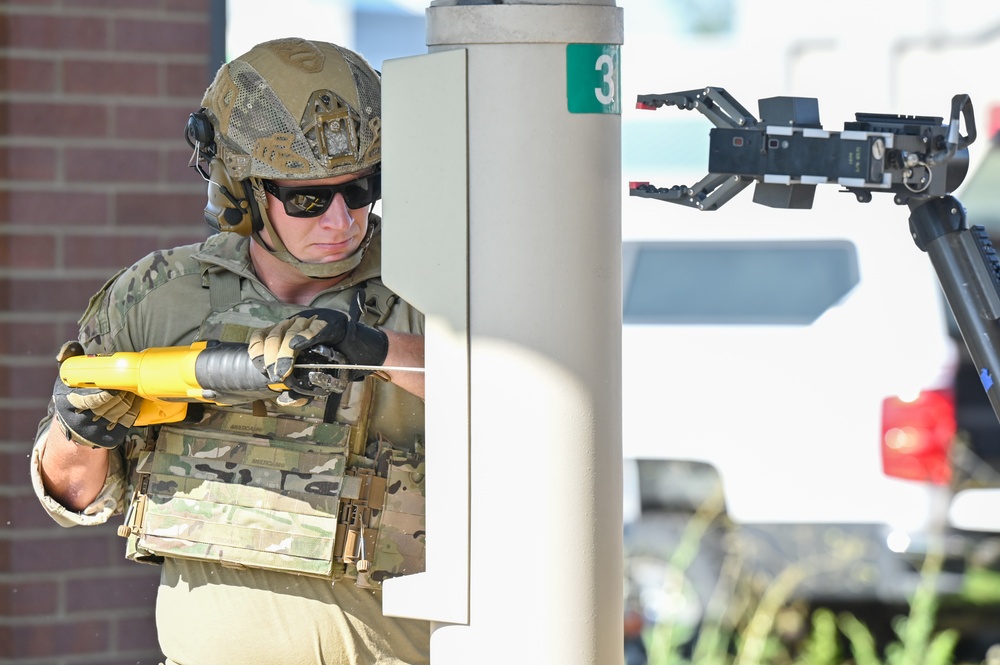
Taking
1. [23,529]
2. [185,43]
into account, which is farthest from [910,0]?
[23,529]

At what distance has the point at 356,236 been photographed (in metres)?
2.36

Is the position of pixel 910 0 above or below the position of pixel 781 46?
above

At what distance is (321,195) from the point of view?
2344 millimetres

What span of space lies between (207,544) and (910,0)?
7259 millimetres

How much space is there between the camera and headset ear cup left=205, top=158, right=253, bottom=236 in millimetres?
2414

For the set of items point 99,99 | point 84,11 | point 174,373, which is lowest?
point 174,373

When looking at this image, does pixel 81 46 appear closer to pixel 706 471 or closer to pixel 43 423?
pixel 43 423

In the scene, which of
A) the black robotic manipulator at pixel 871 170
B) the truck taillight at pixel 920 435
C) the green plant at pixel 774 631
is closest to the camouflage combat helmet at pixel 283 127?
the black robotic manipulator at pixel 871 170

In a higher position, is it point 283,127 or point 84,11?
point 84,11

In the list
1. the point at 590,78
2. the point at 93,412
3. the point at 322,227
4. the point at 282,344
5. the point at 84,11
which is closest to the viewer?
the point at 590,78

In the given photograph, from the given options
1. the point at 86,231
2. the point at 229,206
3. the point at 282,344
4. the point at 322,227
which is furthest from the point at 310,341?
the point at 86,231

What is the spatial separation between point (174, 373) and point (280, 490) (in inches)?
15.3

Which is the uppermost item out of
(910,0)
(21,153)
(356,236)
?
(910,0)

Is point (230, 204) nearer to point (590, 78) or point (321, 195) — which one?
point (321, 195)
